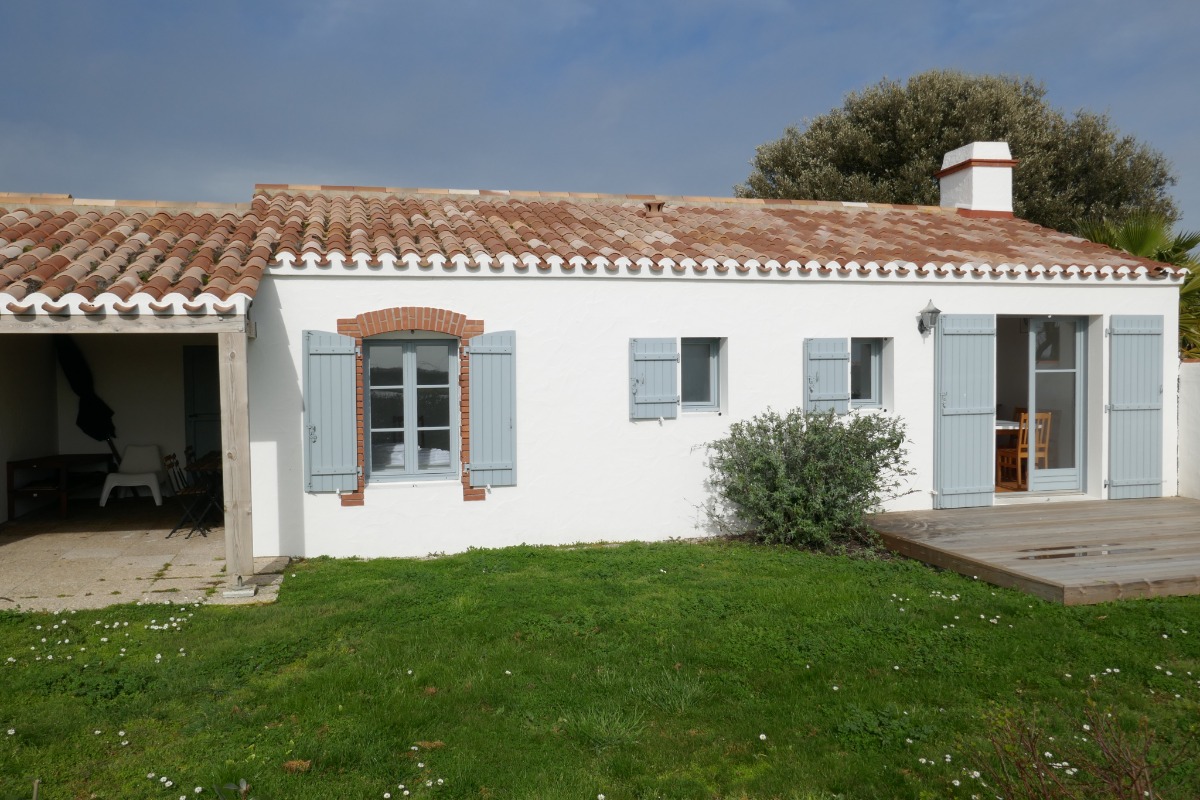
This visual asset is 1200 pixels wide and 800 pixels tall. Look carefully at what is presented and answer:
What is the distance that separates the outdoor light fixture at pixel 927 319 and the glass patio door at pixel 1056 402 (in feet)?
5.34

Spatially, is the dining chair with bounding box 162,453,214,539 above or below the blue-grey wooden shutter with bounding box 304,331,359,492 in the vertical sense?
below

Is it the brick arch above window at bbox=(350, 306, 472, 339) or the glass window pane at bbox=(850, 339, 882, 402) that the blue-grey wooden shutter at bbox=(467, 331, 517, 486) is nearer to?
the brick arch above window at bbox=(350, 306, 472, 339)

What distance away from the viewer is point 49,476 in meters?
10.4

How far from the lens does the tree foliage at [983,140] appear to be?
20.3m

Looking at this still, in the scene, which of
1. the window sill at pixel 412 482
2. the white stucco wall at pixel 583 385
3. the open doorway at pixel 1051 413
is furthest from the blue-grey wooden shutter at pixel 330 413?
the open doorway at pixel 1051 413

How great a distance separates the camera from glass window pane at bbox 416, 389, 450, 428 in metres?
8.55

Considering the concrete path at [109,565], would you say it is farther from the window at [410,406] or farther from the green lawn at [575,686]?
the window at [410,406]

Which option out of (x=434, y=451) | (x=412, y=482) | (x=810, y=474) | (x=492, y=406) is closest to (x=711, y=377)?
(x=810, y=474)

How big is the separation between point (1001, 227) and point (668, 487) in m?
6.85

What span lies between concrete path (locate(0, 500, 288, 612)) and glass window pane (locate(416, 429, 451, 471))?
5.32 ft

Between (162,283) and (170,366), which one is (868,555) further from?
(170,366)

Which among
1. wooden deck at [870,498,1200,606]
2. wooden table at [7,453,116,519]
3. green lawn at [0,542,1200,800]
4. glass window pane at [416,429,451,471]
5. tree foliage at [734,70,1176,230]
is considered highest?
tree foliage at [734,70,1176,230]

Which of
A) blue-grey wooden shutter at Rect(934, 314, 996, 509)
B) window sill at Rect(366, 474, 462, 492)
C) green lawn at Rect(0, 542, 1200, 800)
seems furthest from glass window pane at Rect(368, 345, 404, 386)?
blue-grey wooden shutter at Rect(934, 314, 996, 509)

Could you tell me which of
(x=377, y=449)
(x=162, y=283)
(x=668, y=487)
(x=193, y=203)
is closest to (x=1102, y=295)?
(x=668, y=487)
